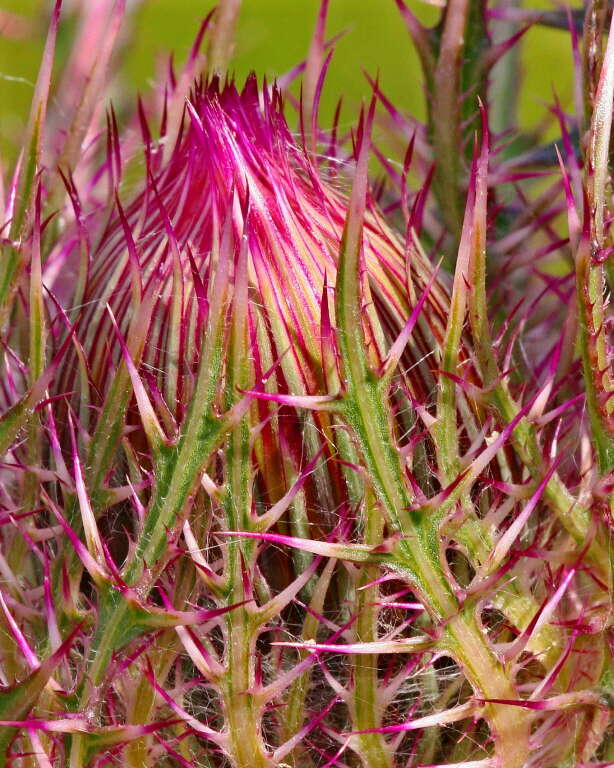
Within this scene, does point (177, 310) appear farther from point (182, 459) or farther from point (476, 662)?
point (476, 662)

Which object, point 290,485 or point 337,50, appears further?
point 337,50

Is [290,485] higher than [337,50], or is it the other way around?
[337,50]

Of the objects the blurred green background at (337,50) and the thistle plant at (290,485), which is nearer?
the thistle plant at (290,485)

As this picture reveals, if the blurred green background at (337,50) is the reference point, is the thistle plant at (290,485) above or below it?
below

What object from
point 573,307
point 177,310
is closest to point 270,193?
point 177,310

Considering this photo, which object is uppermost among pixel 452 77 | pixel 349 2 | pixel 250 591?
pixel 349 2
